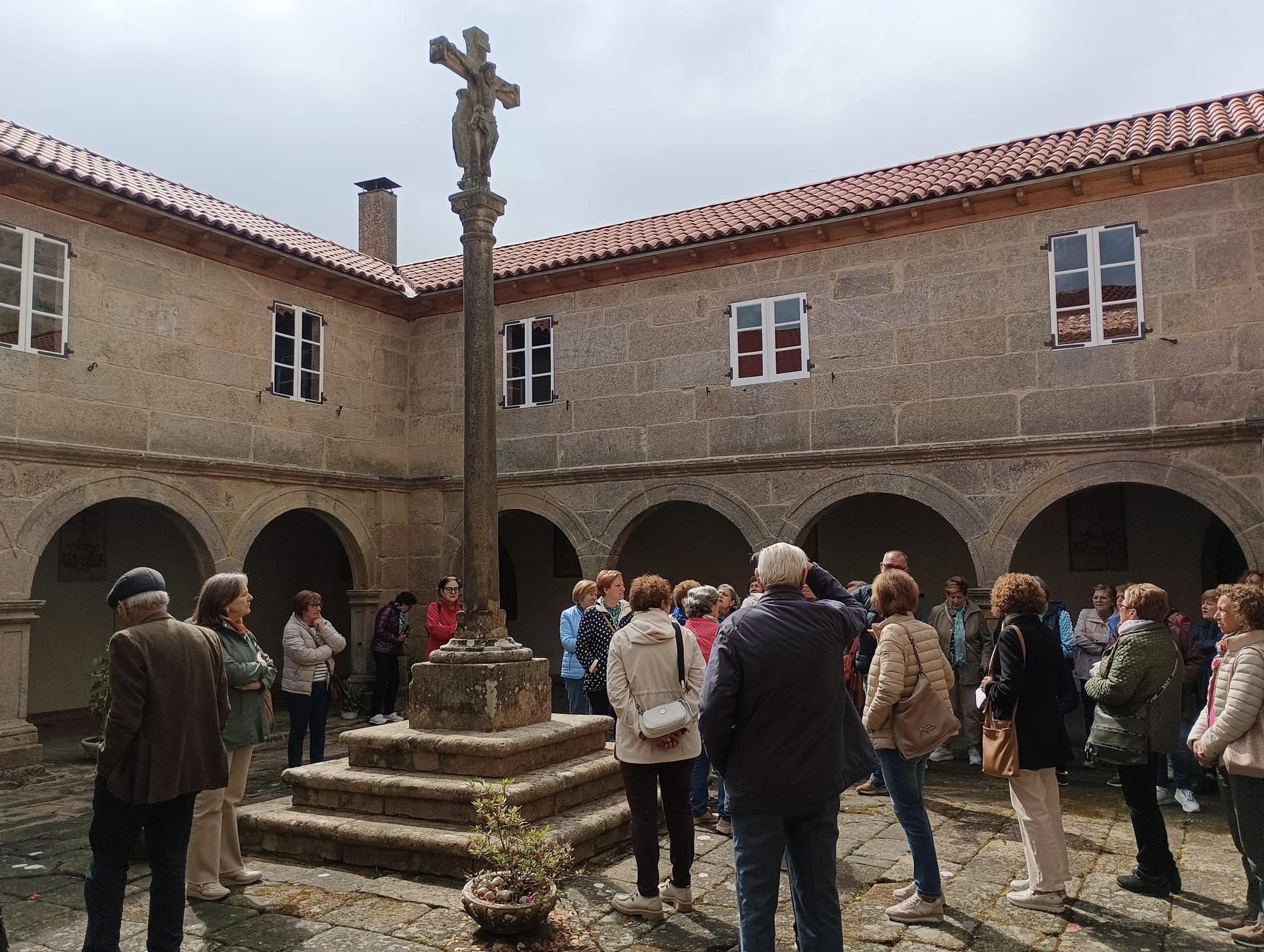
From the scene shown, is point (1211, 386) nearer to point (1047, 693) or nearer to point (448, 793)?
point (1047, 693)

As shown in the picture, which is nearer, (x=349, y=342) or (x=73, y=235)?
(x=73, y=235)

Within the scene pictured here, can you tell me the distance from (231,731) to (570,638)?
10.9 feet

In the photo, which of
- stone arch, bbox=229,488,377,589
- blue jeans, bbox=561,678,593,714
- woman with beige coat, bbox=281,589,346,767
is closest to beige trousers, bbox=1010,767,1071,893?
blue jeans, bbox=561,678,593,714

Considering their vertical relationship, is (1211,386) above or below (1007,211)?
below

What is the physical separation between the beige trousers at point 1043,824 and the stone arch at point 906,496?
5.30m

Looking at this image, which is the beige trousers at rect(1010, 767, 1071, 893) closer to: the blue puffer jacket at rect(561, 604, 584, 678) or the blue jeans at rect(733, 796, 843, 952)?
the blue jeans at rect(733, 796, 843, 952)

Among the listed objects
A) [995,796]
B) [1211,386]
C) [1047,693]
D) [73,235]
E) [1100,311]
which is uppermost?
[73,235]

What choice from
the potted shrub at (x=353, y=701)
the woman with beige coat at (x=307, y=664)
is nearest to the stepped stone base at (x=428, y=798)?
the woman with beige coat at (x=307, y=664)

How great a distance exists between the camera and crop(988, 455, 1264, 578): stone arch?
8570 millimetres

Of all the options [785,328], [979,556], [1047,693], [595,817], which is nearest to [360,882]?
[595,817]

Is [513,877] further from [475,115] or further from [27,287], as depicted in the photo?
[27,287]

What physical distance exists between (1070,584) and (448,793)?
928 centimetres

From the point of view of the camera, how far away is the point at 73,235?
370 inches

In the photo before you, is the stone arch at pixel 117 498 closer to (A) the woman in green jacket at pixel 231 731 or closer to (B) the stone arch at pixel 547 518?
(B) the stone arch at pixel 547 518
